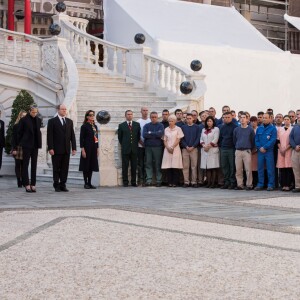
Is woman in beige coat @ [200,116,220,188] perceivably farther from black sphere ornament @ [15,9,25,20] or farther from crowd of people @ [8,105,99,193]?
black sphere ornament @ [15,9,25,20]

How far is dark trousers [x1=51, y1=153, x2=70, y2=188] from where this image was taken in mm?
15781

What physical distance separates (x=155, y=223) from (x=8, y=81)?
13611 mm

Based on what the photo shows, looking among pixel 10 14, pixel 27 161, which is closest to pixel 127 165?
pixel 27 161

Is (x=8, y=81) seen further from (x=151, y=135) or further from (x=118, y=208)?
(x=118, y=208)

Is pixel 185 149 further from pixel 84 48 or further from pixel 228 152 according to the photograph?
pixel 84 48

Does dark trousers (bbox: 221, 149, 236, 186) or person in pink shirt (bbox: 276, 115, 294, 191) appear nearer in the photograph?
person in pink shirt (bbox: 276, 115, 294, 191)

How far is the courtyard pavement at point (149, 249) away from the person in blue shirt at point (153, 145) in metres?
4.30

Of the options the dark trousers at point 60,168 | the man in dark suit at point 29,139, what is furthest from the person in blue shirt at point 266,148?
the man in dark suit at point 29,139

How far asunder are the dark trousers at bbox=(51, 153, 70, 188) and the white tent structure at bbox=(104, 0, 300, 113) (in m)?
12.0

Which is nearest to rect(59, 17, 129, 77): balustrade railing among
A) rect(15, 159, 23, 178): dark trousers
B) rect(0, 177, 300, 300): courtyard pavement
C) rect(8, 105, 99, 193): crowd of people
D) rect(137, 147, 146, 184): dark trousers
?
rect(137, 147, 146, 184): dark trousers

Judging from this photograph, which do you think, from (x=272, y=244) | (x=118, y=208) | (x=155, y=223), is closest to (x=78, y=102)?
(x=118, y=208)

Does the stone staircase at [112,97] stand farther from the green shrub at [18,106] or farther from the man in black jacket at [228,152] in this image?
the man in black jacket at [228,152]

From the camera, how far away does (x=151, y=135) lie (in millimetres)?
17703

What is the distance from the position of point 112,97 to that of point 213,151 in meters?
6.26
